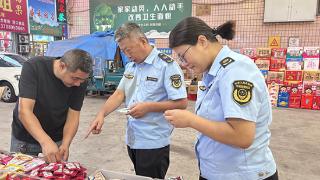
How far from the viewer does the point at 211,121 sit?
952mm

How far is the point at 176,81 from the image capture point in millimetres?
1646

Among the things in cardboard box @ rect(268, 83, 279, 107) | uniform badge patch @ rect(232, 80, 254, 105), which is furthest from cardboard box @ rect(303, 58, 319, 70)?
uniform badge patch @ rect(232, 80, 254, 105)

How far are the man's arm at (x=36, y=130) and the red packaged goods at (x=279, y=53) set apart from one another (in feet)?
18.8

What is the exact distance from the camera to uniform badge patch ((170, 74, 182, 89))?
1.63 metres

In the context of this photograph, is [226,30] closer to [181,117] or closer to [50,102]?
[181,117]

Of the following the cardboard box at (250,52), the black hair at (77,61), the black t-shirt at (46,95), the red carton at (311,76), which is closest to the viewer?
the black hair at (77,61)

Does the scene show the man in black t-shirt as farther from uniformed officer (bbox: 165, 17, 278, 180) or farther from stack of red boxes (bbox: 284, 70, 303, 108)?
stack of red boxes (bbox: 284, 70, 303, 108)

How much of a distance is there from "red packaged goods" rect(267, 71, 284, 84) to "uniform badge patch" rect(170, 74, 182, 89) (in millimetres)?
5064

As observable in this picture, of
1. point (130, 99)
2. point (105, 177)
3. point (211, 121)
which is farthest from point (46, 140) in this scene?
point (211, 121)

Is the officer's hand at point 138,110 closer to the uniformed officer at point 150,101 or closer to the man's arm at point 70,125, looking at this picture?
the uniformed officer at point 150,101

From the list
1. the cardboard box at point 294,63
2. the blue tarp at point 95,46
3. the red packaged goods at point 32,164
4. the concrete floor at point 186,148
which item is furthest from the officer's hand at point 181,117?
the cardboard box at point 294,63

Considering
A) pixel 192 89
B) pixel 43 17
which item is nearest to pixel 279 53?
pixel 192 89

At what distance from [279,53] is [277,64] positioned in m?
0.24

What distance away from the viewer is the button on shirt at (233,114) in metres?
0.92
